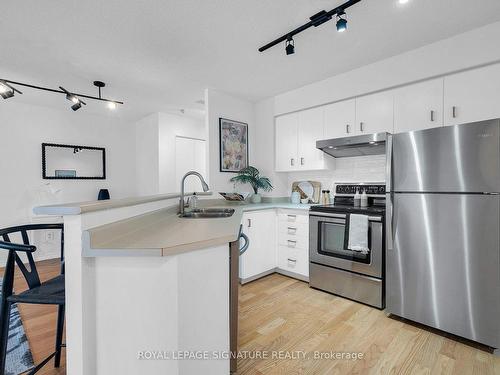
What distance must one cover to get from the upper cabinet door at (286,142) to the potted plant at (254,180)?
28 centimetres

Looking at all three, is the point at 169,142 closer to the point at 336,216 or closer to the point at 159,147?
the point at 159,147

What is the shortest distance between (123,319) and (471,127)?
241 cm

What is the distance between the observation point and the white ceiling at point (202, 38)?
178cm

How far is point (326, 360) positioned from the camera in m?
1.67

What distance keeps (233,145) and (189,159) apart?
1648 mm

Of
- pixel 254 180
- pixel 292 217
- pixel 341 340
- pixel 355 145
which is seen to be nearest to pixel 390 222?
pixel 355 145

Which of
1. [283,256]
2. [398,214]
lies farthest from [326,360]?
[283,256]

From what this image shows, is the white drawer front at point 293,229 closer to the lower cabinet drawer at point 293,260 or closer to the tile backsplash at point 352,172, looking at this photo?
the lower cabinet drawer at point 293,260

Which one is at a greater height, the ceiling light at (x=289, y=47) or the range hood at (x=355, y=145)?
the ceiling light at (x=289, y=47)

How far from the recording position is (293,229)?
10.0ft

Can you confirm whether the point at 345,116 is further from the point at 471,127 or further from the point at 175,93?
the point at 175,93

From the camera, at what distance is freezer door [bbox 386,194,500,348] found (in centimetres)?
173

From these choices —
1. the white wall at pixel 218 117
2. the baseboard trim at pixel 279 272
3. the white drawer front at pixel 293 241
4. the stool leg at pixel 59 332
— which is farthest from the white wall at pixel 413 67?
the stool leg at pixel 59 332

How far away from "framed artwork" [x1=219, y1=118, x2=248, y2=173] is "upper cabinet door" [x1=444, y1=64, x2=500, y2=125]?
2.35 m
